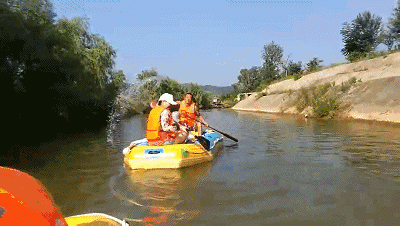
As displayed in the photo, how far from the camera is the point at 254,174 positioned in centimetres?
732

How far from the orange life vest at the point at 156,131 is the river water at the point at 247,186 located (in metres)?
0.84

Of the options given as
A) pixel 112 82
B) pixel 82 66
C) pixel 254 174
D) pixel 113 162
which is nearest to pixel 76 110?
pixel 82 66

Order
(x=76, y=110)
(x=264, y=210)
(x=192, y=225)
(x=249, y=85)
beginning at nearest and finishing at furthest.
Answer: (x=192, y=225) < (x=264, y=210) < (x=76, y=110) < (x=249, y=85)

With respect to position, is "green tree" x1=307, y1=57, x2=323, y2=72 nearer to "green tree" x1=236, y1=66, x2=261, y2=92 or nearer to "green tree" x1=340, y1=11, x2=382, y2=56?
"green tree" x1=340, y1=11, x2=382, y2=56

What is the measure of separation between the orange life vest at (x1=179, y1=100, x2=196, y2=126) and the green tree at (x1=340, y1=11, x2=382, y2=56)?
30.7m

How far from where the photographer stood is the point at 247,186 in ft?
21.0

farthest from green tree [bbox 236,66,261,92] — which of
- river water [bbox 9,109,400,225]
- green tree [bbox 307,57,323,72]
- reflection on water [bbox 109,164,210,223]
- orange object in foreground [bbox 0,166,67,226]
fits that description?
orange object in foreground [bbox 0,166,67,226]

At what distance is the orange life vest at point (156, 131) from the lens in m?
8.10

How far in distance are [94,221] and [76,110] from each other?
19463mm

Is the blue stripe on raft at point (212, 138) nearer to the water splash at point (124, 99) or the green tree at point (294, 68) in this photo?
the water splash at point (124, 99)

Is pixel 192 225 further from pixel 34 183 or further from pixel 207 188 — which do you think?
pixel 34 183

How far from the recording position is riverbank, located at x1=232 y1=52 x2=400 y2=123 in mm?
17594

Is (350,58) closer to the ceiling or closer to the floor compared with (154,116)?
closer to the ceiling

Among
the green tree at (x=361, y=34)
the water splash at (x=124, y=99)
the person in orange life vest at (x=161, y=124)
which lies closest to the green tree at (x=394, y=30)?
the green tree at (x=361, y=34)
